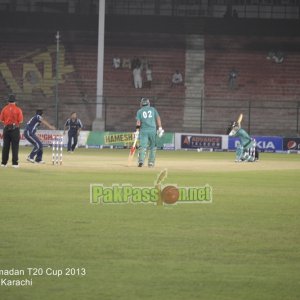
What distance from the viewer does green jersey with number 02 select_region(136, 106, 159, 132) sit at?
30.0 metres

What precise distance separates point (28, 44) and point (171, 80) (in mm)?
9462

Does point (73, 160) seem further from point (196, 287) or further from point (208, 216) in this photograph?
point (196, 287)

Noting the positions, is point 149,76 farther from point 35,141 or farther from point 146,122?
point 146,122

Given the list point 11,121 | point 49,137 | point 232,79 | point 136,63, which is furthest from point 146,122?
point 136,63

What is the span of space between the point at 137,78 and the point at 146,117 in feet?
98.0

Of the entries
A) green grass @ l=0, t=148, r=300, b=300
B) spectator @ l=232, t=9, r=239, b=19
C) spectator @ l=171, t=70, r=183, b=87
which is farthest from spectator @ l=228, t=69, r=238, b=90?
green grass @ l=0, t=148, r=300, b=300

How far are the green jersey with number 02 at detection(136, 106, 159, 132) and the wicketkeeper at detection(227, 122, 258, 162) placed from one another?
7045 mm

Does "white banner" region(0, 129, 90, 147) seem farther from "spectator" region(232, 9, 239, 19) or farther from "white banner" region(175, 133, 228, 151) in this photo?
"spectator" region(232, 9, 239, 19)

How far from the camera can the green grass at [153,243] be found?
11.2m

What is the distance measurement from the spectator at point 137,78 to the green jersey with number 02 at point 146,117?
29.3 m

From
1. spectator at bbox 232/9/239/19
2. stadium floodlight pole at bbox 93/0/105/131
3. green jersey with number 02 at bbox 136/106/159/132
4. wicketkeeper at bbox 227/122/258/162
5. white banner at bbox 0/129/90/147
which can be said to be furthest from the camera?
spectator at bbox 232/9/239/19

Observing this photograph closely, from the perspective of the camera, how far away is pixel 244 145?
3681 cm

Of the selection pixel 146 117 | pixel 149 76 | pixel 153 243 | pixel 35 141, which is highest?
pixel 149 76

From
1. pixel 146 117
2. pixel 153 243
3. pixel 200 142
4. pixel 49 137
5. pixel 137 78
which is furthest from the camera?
pixel 137 78
